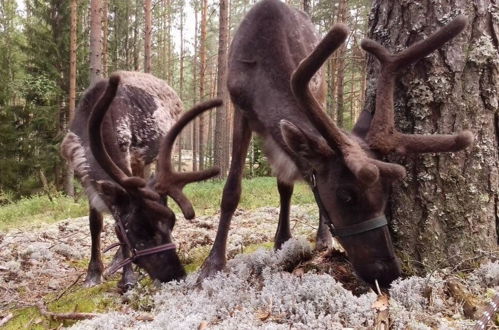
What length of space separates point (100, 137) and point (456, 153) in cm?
291

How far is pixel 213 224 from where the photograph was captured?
25.4 feet

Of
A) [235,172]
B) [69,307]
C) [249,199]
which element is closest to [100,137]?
[235,172]

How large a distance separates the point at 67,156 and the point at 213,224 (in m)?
2.94

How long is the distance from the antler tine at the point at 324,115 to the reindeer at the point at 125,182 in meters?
1.42

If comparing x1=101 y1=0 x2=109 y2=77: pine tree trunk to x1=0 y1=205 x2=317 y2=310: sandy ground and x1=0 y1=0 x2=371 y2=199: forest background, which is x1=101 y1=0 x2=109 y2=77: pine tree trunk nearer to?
x1=0 y1=0 x2=371 y2=199: forest background

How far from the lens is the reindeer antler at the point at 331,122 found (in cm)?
270

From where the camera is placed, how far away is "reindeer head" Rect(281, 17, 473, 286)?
299 cm

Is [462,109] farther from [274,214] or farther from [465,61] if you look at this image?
[274,214]

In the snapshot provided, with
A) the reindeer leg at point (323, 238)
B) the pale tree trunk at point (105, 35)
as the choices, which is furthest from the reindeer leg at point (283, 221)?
the pale tree trunk at point (105, 35)

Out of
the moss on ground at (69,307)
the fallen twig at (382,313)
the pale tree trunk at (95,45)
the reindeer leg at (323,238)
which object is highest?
the pale tree trunk at (95,45)

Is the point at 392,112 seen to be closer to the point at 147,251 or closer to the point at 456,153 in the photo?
the point at 456,153

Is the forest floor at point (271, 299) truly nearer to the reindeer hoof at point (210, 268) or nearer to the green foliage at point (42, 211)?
the reindeer hoof at point (210, 268)

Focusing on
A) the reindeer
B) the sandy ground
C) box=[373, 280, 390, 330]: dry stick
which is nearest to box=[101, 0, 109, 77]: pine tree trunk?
the sandy ground

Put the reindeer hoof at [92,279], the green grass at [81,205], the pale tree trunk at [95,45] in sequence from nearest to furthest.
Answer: the reindeer hoof at [92,279] → the green grass at [81,205] → the pale tree trunk at [95,45]
